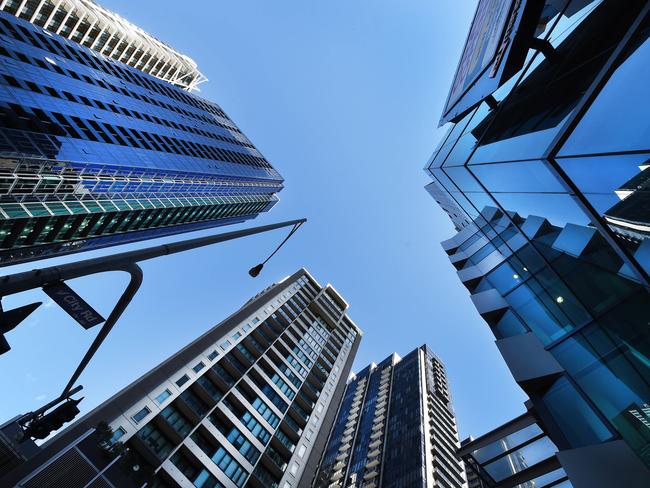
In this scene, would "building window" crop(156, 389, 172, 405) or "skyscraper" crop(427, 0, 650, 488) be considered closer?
"skyscraper" crop(427, 0, 650, 488)

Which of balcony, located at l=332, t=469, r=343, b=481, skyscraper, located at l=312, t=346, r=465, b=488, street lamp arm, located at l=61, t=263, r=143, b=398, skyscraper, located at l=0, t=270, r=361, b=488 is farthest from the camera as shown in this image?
balcony, located at l=332, t=469, r=343, b=481

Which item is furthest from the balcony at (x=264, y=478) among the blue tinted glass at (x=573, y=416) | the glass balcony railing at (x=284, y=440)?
the blue tinted glass at (x=573, y=416)

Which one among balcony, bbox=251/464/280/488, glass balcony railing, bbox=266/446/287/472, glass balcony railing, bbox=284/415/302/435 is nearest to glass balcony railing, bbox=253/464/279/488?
balcony, bbox=251/464/280/488

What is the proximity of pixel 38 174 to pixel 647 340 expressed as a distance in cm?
5245

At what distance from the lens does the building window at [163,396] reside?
31.7 metres

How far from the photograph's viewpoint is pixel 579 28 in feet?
28.8

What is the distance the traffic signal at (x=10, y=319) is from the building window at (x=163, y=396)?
31.8 m

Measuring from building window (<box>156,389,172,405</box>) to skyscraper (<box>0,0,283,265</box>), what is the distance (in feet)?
88.3

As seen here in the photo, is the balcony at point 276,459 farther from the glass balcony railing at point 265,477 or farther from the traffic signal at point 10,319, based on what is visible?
the traffic signal at point 10,319

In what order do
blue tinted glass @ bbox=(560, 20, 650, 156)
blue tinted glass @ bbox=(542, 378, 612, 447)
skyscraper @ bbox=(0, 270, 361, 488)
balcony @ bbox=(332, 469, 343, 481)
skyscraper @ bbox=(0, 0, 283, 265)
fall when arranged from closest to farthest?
blue tinted glass @ bbox=(560, 20, 650, 156) → blue tinted glass @ bbox=(542, 378, 612, 447) → skyscraper @ bbox=(0, 270, 361, 488) → skyscraper @ bbox=(0, 0, 283, 265) → balcony @ bbox=(332, 469, 343, 481)

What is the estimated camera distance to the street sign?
514 cm

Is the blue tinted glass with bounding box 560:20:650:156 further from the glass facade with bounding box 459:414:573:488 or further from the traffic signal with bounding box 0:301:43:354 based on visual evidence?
the glass facade with bounding box 459:414:573:488

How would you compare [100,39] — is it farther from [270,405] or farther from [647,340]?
[647,340]

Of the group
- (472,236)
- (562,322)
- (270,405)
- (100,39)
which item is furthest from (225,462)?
(100,39)
